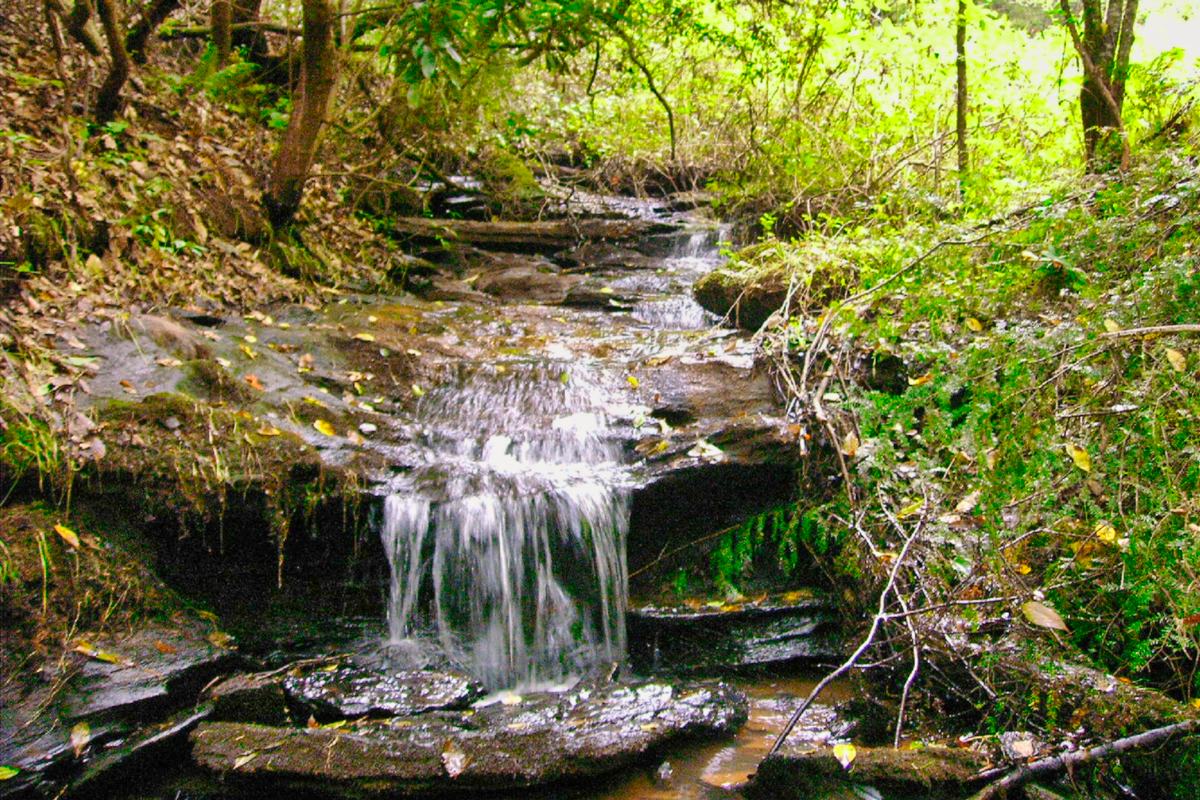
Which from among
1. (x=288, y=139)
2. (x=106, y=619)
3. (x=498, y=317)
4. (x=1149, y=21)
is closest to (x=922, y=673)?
(x=106, y=619)

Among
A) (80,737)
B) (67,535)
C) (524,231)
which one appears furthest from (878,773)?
(524,231)

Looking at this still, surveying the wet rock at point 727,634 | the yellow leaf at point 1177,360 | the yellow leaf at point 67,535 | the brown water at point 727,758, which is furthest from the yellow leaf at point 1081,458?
the yellow leaf at point 67,535

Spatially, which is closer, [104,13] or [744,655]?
[744,655]

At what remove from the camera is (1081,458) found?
3.09m

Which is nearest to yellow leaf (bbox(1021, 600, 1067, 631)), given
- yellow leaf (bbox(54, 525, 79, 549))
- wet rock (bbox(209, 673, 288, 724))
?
wet rock (bbox(209, 673, 288, 724))

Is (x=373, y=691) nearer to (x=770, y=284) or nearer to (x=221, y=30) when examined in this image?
(x=770, y=284)

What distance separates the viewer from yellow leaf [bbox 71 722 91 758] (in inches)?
136

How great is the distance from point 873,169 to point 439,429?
5.78m

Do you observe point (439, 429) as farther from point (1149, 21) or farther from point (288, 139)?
point (1149, 21)

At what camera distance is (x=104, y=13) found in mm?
5863

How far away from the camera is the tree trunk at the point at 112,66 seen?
19.3ft

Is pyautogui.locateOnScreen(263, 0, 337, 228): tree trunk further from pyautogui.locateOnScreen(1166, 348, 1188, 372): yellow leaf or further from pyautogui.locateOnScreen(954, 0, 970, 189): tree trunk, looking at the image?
pyautogui.locateOnScreen(1166, 348, 1188, 372): yellow leaf

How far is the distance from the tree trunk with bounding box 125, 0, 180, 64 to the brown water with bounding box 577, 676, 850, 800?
785cm

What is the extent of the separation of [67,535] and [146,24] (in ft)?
18.8
